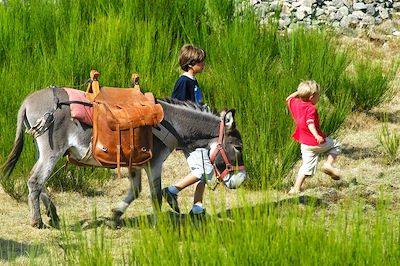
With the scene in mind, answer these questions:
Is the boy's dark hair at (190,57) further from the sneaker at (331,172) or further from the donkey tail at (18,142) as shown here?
the sneaker at (331,172)

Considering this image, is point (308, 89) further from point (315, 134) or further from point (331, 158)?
point (331, 158)

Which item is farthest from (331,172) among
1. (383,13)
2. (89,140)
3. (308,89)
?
(383,13)

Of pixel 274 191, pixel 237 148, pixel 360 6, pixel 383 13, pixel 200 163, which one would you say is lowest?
pixel 383 13

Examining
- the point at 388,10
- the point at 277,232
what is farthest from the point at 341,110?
the point at 388,10

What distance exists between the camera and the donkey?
6090 mm

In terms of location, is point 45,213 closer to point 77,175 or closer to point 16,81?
point 77,175

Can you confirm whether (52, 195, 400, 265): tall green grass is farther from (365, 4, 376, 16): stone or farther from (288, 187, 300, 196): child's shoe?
(365, 4, 376, 16): stone

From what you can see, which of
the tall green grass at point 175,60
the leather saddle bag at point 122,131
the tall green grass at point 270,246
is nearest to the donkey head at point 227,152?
the leather saddle bag at point 122,131

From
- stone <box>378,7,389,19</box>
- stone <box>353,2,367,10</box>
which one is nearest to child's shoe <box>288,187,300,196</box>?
stone <box>353,2,367,10</box>

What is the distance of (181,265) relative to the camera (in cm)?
409

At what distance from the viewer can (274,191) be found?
7289 mm

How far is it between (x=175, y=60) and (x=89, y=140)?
3073 millimetres

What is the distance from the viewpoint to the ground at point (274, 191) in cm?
624

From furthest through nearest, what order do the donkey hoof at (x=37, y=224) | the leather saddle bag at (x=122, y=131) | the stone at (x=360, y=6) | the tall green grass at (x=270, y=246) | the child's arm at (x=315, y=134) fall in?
the stone at (x=360, y=6) < the child's arm at (x=315, y=134) < the donkey hoof at (x=37, y=224) < the leather saddle bag at (x=122, y=131) < the tall green grass at (x=270, y=246)
